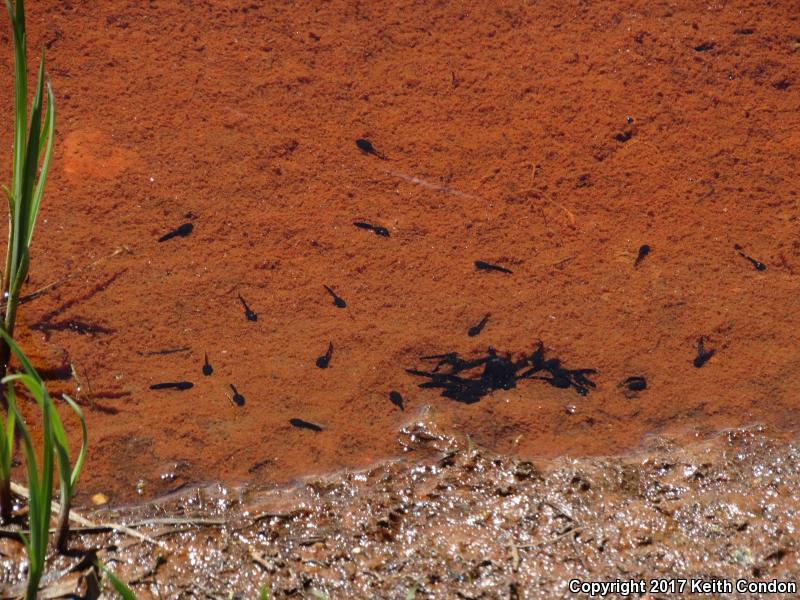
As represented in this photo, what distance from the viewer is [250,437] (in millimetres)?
2938

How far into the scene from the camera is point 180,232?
11.9ft

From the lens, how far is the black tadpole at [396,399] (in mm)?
3078

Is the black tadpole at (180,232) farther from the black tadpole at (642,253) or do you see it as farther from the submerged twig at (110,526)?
the black tadpole at (642,253)

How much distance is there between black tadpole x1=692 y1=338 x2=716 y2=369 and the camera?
3.31 meters

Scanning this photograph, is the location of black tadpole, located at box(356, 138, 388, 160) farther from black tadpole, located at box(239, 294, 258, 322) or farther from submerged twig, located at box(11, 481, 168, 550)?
submerged twig, located at box(11, 481, 168, 550)

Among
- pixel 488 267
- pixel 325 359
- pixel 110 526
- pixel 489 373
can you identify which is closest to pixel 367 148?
pixel 488 267

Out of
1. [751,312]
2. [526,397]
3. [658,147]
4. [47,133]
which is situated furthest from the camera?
[658,147]

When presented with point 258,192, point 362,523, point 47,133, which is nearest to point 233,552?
point 362,523

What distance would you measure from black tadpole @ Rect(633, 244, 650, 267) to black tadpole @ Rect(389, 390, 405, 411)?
132cm

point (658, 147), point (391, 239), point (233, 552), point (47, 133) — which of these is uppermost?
point (47, 133)

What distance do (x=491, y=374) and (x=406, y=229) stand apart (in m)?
0.87

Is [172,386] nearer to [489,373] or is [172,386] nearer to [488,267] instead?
[489,373]

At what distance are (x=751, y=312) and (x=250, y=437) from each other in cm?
217

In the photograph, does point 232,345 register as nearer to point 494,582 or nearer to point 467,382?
point 467,382
